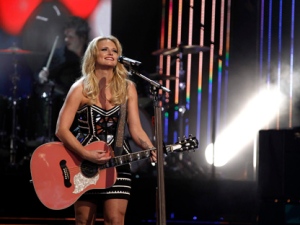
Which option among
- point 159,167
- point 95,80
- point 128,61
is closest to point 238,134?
point 95,80

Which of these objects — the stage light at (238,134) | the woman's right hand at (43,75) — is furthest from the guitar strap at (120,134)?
the stage light at (238,134)

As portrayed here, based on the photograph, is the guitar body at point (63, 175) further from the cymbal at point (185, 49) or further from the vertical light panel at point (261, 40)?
the vertical light panel at point (261, 40)

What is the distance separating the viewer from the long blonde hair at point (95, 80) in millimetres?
4844

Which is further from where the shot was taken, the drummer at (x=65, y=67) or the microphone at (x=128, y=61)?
the drummer at (x=65, y=67)

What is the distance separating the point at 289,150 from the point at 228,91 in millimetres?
4963

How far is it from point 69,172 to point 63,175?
47 mm

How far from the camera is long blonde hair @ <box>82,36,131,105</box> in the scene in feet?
15.9

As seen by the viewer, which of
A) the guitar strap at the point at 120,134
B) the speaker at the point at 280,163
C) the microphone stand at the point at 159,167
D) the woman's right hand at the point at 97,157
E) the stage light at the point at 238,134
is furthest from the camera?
the stage light at the point at 238,134

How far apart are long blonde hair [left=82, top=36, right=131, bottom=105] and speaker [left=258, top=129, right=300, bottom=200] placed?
1.79 meters

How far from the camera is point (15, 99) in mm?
10055

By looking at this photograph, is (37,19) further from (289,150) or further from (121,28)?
Result: (289,150)

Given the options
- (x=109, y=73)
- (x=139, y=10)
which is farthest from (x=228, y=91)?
(x=109, y=73)

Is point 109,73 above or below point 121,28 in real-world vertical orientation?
below

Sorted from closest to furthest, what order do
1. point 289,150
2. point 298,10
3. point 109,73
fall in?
point 109,73 → point 289,150 → point 298,10
